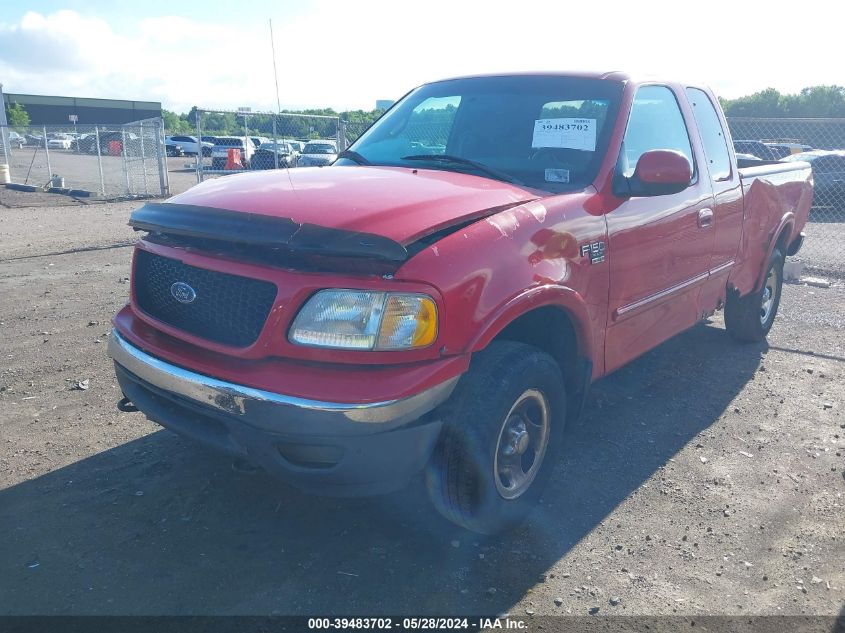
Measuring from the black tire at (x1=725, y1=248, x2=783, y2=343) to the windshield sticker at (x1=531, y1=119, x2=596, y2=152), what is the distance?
8.63 ft

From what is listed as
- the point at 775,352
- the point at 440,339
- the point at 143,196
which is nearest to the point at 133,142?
the point at 143,196

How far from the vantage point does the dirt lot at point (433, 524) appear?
2.85 metres

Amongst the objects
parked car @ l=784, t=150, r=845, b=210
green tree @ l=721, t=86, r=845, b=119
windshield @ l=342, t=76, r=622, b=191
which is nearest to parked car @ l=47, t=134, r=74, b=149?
green tree @ l=721, t=86, r=845, b=119

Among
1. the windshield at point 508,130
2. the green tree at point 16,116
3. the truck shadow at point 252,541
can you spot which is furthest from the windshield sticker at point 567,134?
the green tree at point 16,116

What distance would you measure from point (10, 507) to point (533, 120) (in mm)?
3257

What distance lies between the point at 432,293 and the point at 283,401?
0.65 meters

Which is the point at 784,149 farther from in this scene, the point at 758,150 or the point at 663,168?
the point at 663,168

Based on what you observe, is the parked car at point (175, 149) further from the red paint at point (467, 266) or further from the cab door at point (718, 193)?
the red paint at point (467, 266)

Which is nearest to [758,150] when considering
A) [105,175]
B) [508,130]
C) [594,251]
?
[508,130]

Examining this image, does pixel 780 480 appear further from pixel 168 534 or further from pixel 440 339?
pixel 168 534

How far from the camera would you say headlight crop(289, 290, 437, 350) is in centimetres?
259

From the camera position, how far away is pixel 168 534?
10.5 feet

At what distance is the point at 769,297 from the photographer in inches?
252

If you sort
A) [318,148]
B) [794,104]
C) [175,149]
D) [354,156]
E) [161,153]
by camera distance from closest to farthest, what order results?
[354,156], [161,153], [318,148], [794,104], [175,149]
